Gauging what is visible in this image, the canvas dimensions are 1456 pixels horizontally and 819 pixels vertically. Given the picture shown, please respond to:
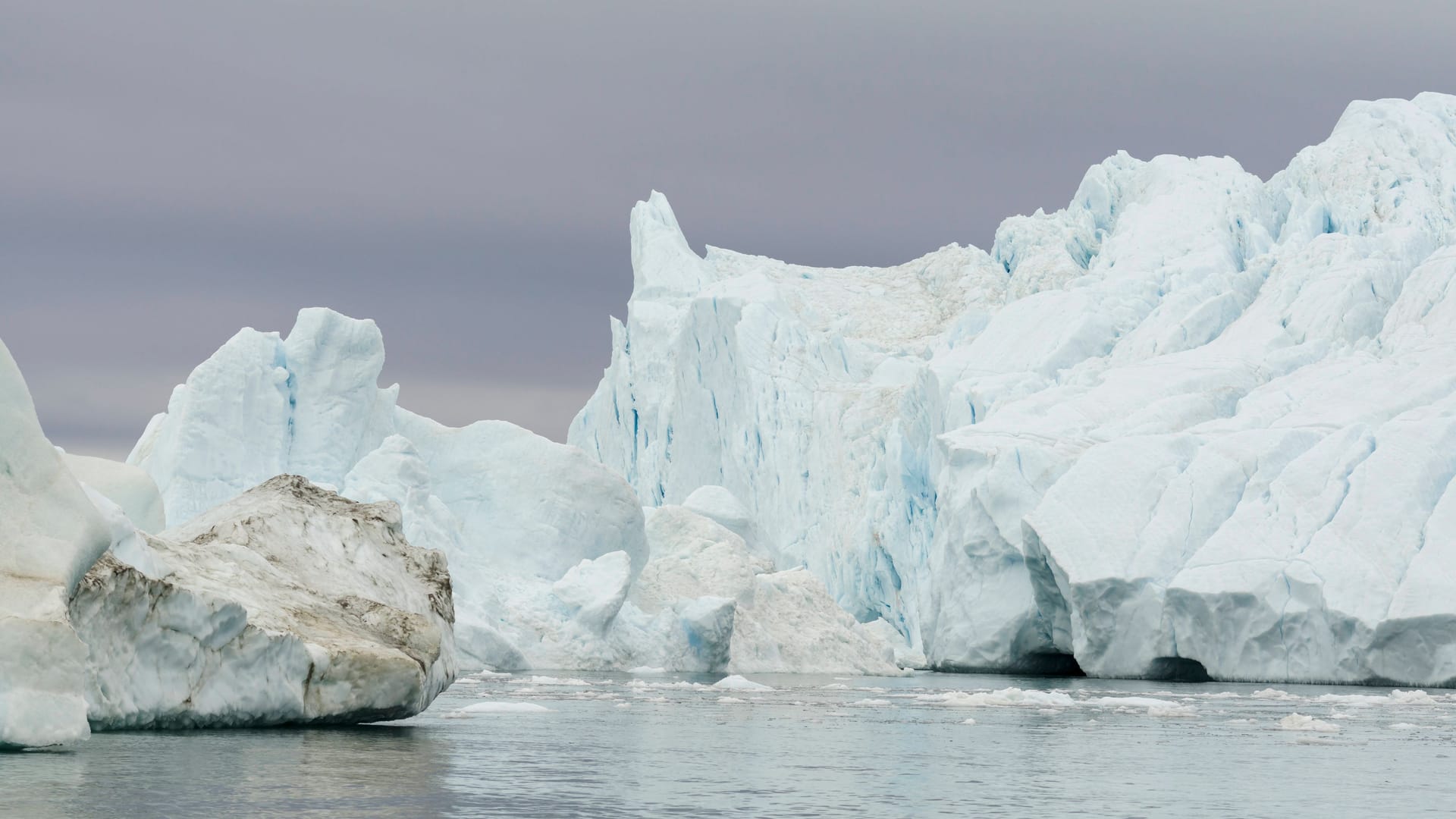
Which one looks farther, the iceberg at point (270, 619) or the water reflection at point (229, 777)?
the iceberg at point (270, 619)

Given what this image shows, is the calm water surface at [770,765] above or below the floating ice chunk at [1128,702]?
below

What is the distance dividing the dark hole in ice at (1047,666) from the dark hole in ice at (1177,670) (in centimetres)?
353

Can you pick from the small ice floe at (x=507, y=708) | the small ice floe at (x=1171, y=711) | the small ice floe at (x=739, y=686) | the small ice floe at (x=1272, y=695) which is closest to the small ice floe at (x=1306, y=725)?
the small ice floe at (x=1171, y=711)

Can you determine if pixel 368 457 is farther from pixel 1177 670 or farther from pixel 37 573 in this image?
pixel 37 573

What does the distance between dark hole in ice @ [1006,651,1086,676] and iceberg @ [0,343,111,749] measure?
26.5m

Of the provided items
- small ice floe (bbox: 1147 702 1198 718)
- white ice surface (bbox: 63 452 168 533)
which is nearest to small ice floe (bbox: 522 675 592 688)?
white ice surface (bbox: 63 452 168 533)

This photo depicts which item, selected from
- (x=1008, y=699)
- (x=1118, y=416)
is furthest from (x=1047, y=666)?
(x=1008, y=699)

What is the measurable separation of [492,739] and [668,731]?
210cm

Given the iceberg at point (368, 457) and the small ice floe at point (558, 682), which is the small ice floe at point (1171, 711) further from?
the iceberg at point (368, 457)

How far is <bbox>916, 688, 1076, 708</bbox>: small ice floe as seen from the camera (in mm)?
19969

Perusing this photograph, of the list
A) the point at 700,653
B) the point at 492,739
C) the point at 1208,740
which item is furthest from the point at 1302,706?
the point at 700,653

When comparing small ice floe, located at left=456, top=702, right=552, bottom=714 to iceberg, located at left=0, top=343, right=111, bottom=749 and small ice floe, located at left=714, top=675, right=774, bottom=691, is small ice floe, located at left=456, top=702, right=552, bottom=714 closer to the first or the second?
iceberg, located at left=0, top=343, right=111, bottom=749

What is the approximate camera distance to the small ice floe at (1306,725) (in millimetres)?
15633

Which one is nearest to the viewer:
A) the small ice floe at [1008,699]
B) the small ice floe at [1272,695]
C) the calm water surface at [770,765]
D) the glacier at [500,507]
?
the calm water surface at [770,765]
